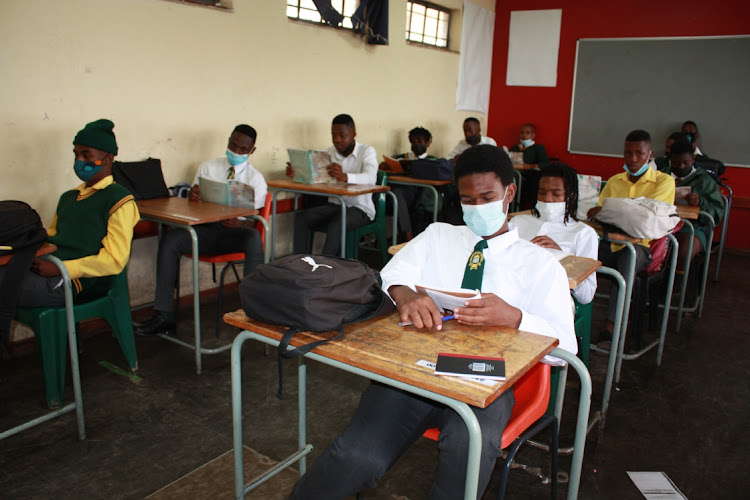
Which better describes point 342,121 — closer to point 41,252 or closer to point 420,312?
point 41,252

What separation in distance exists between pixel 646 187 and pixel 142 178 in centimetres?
309

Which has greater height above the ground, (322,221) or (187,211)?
(187,211)

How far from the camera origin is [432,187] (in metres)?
4.99

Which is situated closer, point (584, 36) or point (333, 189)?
point (333, 189)

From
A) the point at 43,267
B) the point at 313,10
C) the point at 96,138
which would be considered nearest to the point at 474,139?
the point at 313,10

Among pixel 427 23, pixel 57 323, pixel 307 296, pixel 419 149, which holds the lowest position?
pixel 57 323

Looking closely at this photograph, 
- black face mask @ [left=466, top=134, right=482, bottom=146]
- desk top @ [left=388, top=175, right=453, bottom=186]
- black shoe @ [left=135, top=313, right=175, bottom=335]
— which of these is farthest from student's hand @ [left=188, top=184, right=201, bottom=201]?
black face mask @ [left=466, top=134, right=482, bottom=146]

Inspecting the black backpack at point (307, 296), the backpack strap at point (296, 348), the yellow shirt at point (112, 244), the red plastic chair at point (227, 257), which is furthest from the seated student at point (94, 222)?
the backpack strap at point (296, 348)

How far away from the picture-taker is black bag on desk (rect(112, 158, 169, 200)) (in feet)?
11.0

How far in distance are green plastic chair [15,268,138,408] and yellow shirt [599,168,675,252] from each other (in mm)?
3013

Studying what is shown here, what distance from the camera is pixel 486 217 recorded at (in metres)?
1.77

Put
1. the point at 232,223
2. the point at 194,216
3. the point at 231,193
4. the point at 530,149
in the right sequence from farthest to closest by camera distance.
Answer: the point at 530,149 < the point at 232,223 < the point at 231,193 < the point at 194,216

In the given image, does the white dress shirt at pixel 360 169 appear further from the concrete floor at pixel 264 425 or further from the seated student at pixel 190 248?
the concrete floor at pixel 264 425

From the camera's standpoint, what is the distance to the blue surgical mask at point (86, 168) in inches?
105
